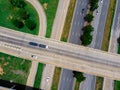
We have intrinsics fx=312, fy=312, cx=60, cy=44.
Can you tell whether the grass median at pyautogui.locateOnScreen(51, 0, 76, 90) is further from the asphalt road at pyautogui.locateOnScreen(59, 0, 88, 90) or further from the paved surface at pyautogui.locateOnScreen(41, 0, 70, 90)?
the asphalt road at pyautogui.locateOnScreen(59, 0, 88, 90)

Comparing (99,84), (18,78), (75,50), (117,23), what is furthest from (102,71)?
(18,78)

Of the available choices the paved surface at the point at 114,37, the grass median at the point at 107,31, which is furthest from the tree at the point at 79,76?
the paved surface at the point at 114,37

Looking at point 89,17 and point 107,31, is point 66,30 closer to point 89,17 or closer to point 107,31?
point 89,17

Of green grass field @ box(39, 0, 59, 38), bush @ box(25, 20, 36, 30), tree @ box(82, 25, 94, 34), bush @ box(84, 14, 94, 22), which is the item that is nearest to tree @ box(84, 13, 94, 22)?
bush @ box(84, 14, 94, 22)

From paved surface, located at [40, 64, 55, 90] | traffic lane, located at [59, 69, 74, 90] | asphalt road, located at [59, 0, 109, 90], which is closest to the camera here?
paved surface, located at [40, 64, 55, 90]

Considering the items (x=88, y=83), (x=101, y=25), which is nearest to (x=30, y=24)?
(x=101, y=25)

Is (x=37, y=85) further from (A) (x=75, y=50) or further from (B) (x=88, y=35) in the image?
(B) (x=88, y=35)
